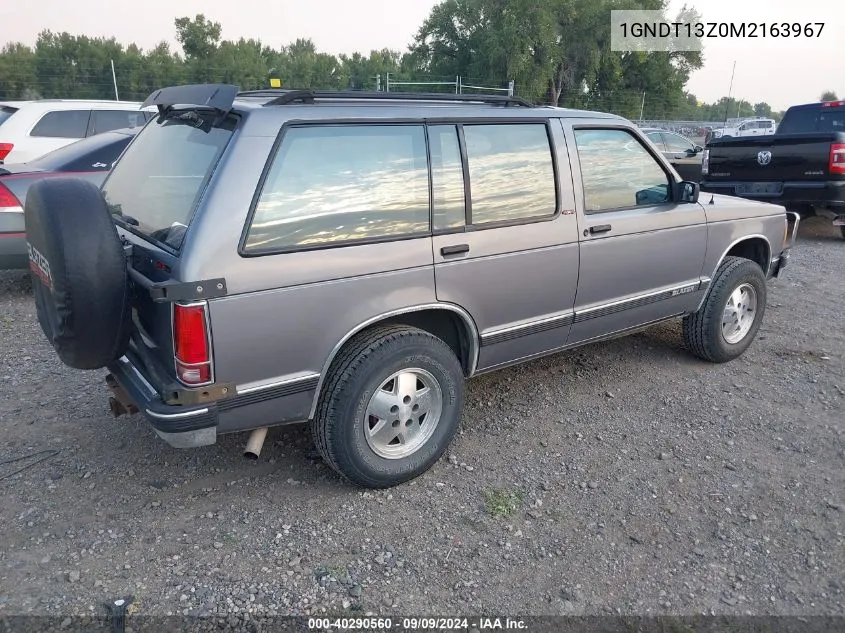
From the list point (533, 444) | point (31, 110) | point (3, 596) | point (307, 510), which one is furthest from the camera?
point (31, 110)

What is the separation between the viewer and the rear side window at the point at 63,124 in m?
9.03

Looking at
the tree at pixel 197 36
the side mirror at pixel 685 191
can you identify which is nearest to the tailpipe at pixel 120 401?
the side mirror at pixel 685 191

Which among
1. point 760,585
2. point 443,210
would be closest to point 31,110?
point 443,210

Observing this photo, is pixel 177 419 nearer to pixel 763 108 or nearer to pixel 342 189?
pixel 342 189

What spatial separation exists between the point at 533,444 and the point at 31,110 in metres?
8.92

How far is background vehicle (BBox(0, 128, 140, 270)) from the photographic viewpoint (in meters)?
5.71

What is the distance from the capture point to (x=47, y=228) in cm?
254

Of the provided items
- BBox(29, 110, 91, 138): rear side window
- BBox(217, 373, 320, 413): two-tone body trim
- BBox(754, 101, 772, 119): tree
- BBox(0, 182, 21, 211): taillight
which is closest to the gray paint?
BBox(217, 373, 320, 413): two-tone body trim

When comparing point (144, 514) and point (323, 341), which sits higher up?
point (323, 341)

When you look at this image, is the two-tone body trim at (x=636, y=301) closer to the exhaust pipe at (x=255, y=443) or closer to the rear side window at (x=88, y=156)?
the exhaust pipe at (x=255, y=443)

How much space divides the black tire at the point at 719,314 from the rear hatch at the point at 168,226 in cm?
352

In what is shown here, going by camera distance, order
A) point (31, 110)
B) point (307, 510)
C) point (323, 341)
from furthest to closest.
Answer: point (31, 110), point (307, 510), point (323, 341)

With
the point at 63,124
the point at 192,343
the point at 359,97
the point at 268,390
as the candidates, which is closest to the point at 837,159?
the point at 359,97

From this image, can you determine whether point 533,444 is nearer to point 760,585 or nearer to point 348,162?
point 760,585
